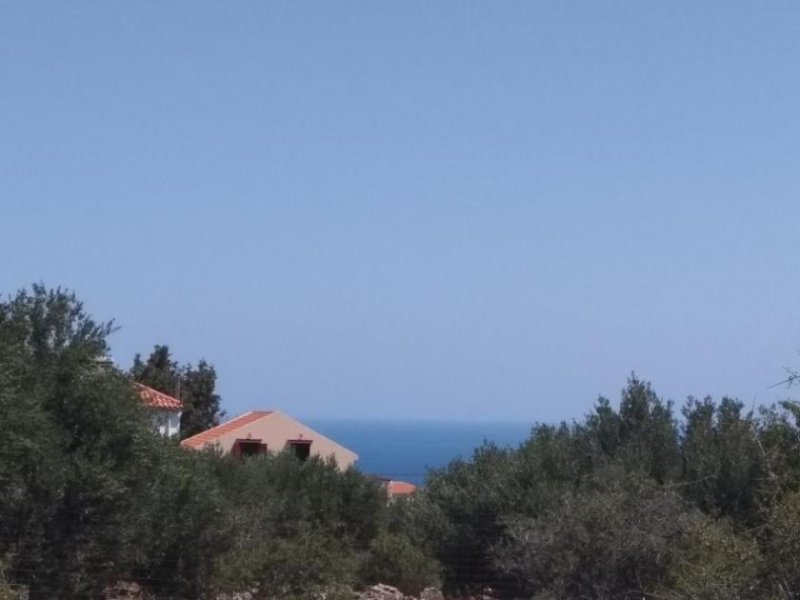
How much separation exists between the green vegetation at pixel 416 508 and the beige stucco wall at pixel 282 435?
21.1 metres

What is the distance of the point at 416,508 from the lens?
27.6 meters

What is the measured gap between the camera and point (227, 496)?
1001 inches

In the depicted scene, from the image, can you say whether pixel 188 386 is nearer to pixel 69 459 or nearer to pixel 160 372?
pixel 160 372

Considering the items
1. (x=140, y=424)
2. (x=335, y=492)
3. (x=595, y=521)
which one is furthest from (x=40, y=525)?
(x=335, y=492)

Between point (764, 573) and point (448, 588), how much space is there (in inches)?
628

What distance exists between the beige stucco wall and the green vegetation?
69.3 ft

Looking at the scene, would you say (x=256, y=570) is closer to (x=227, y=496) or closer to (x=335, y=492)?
(x=227, y=496)

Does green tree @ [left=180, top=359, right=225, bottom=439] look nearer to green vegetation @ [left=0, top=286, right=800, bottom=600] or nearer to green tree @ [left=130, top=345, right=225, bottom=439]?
green tree @ [left=130, top=345, right=225, bottom=439]

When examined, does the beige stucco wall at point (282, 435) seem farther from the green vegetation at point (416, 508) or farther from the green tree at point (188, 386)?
the green vegetation at point (416, 508)

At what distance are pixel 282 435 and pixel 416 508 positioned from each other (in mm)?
24336

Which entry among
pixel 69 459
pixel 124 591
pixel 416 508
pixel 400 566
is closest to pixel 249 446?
pixel 416 508

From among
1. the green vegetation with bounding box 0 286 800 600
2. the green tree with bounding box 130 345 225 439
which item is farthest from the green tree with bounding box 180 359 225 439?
the green vegetation with bounding box 0 286 800 600

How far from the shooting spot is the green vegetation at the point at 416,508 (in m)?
12.8

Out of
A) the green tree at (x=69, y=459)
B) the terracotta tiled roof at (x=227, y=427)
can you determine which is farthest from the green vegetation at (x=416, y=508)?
the terracotta tiled roof at (x=227, y=427)
